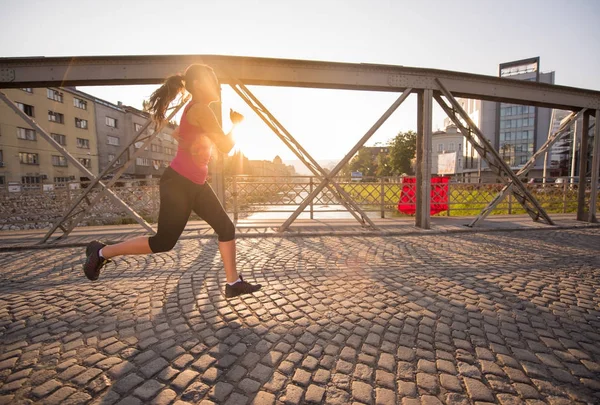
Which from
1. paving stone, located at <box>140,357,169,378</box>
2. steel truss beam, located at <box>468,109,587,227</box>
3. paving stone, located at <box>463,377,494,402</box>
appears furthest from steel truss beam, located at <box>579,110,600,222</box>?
paving stone, located at <box>140,357,169,378</box>

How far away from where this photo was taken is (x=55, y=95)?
30.0m

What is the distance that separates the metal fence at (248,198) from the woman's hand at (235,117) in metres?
5.50

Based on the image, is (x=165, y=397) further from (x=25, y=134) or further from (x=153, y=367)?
(x=25, y=134)

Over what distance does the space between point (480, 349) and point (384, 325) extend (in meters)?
0.67

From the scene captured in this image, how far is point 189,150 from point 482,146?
23.4ft

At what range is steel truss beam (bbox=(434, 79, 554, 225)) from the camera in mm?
6489

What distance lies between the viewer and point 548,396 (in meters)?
1.58

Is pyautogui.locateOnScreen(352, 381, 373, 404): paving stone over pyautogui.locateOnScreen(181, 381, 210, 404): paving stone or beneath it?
beneath

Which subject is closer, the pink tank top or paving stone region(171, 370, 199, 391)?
paving stone region(171, 370, 199, 391)

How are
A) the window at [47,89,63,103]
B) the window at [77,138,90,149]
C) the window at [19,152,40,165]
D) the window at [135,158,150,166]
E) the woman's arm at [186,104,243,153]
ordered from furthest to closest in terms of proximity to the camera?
the window at [135,158,150,166]
the window at [77,138,90,149]
the window at [47,89,63,103]
the window at [19,152,40,165]
the woman's arm at [186,104,243,153]

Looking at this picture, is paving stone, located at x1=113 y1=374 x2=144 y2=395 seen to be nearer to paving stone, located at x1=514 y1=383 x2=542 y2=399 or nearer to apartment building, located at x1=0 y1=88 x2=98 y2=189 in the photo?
paving stone, located at x1=514 y1=383 x2=542 y2=399

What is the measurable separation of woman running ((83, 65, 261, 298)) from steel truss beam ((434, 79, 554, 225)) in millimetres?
5629

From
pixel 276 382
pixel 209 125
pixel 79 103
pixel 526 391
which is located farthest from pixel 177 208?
pixel 79 103

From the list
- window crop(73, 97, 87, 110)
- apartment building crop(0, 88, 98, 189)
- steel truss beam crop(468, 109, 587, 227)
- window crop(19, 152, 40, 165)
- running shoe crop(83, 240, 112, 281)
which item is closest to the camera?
running shoe crop(83, 240, 112, 281)
